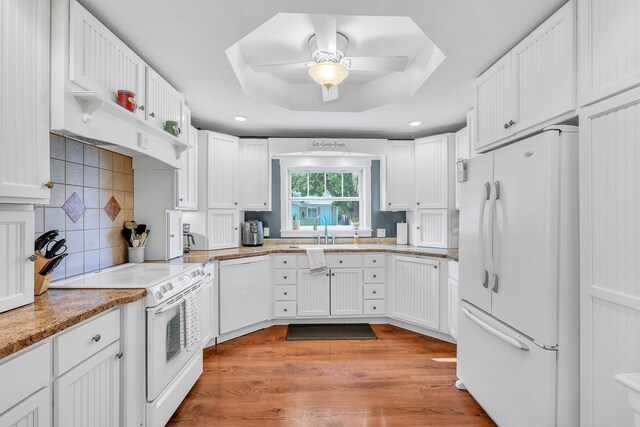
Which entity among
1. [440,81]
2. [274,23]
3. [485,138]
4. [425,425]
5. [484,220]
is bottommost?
[425,425]

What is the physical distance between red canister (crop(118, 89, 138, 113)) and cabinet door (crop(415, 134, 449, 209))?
299 cm

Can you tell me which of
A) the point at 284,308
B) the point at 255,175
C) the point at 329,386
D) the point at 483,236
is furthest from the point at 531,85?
the point at 284,308

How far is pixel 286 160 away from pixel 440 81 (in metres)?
2.18

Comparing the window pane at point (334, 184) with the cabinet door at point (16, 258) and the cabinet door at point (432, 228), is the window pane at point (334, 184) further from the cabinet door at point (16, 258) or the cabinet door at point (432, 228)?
the cabinet door at point (16, 258)

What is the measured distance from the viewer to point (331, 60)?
7.00 ft

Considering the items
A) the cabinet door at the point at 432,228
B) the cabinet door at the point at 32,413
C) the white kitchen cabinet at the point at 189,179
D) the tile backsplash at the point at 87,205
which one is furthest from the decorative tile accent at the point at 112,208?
the cabinet door at the point at 432,228

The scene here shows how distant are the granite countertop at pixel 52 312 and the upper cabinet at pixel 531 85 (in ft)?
7.67

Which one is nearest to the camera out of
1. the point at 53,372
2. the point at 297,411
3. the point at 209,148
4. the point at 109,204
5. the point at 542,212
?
the point at 53,372

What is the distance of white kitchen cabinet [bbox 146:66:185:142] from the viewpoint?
2123 mm

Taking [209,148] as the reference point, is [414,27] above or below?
above

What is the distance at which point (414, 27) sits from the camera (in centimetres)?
215

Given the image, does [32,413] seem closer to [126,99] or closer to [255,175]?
[126,99]

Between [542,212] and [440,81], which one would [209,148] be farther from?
[542,212]

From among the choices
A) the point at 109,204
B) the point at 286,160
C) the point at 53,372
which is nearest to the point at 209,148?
the point at 286,160
